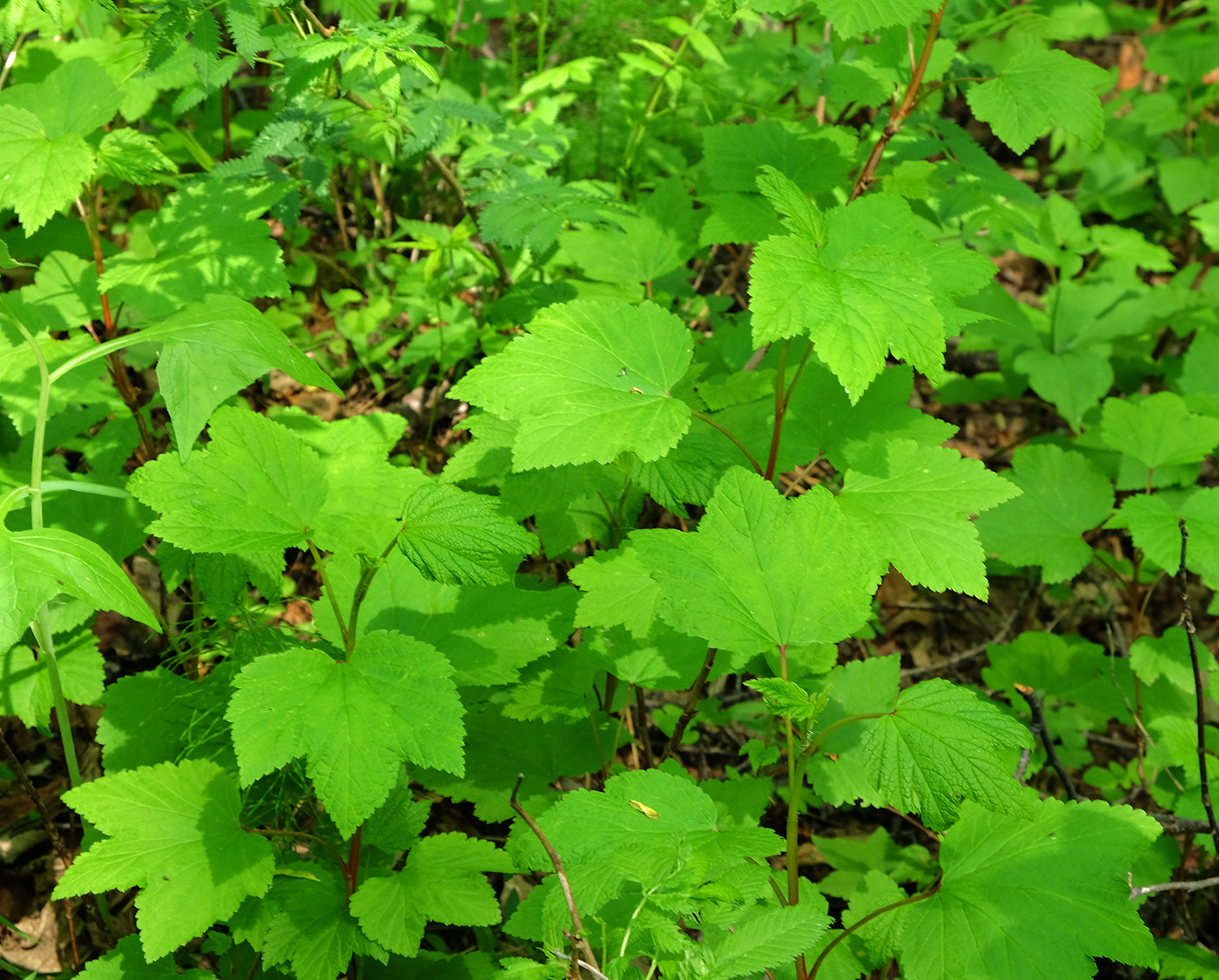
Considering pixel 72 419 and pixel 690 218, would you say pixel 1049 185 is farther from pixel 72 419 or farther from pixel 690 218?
pixel 72 419

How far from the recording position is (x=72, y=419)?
2.25 meters

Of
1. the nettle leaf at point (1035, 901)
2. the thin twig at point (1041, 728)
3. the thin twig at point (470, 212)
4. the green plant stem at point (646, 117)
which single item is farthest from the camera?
the green plant stem at point (646, 117)

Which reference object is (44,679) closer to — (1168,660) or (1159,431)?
(1168,660)

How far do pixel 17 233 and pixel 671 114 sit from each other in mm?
2536

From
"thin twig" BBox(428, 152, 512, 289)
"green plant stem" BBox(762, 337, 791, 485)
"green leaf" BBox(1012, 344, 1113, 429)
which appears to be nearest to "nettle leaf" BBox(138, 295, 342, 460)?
"green plant stem" BBox(762, 337, 791, 485)

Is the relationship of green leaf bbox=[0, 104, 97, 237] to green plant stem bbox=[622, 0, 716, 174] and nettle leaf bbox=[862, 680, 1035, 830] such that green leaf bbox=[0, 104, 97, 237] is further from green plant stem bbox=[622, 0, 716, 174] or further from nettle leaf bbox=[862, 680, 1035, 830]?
nettle leaf bbox=[862, 680, 1035, 830]

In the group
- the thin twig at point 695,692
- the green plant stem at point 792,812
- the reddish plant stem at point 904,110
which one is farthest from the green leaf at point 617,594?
the reddish plant stem at point 904,110

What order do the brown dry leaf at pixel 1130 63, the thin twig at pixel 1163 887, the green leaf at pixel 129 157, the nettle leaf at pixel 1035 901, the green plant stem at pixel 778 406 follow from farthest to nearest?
the brown dry leaf at pixel 1130 63, the green leaf at pixel 129 157, the green plant stem at pixel 778 406, the thin twig at pixel 1163 887, the nettle leaf at pixel 1035 901

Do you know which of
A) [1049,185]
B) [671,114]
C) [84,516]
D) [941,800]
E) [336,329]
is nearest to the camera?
[941,800]

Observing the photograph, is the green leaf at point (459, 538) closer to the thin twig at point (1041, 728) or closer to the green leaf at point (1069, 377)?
the thin twig at point (1041, 728)

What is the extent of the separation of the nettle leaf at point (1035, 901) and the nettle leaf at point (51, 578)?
139 centimetres

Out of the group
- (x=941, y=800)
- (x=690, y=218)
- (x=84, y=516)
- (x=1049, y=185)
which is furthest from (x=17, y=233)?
(x=1049, y=185)

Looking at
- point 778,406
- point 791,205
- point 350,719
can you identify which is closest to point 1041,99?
point 791,205

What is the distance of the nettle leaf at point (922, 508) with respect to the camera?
1.56 meters
